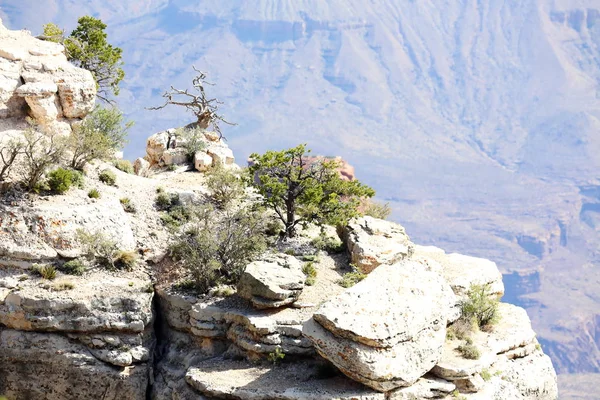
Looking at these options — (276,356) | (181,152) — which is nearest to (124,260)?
(276,356)

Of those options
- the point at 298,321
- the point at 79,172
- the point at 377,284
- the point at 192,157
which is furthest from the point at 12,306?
the point at 192,157

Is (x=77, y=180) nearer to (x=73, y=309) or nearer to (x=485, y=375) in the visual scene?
(x=73, y=309)

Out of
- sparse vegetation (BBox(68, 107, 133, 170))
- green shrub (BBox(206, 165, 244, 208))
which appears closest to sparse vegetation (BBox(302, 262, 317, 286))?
green shrub (BBox(206, 165, 244, 208))

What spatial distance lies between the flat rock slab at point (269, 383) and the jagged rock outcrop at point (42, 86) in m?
20.1

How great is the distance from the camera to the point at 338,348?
118 feet

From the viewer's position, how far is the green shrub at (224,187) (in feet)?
167

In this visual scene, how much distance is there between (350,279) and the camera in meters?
44.2

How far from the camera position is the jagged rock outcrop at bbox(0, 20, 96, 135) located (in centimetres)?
4884

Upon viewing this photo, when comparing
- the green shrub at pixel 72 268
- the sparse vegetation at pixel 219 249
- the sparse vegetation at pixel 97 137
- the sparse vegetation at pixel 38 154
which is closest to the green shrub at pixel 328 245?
the sparse vegetation at pixel 219 249

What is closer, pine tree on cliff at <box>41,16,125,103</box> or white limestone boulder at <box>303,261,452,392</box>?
white limestone boulder at <box>303,261,452,392</box>

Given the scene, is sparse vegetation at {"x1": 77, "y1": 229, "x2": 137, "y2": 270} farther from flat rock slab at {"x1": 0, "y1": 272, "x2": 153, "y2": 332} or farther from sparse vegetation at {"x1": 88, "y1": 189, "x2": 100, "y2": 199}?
sparse vegetation at {"x1": 88, "y1": 189, "x2": 100, "y2": 199}

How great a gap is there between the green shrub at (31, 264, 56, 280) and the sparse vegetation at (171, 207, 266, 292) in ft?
22.5

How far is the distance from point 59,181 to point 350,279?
17.2m

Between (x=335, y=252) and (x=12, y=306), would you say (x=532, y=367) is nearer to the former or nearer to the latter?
(x=335, y=252)
